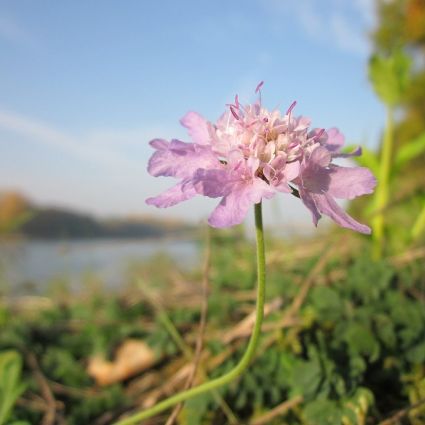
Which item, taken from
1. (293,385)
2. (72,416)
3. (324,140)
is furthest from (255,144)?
(72,416)

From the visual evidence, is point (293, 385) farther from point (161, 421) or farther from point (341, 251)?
point (341, 251)

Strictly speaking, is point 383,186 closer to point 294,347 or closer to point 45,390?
point 294,347

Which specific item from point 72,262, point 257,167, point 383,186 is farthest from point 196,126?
point 72,262

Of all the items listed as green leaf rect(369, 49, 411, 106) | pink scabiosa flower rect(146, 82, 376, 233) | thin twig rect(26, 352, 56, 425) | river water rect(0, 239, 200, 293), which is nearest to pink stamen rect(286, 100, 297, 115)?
pink scabiosa flower rect(146, 82, 376, 233)

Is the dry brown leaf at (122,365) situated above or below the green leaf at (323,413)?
below

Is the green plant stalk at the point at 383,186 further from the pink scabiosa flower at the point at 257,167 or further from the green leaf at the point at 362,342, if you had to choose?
the pink scabiosa flower at the point at 257,167

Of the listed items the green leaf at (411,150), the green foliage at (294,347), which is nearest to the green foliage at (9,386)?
the green foliage at (294,347)
